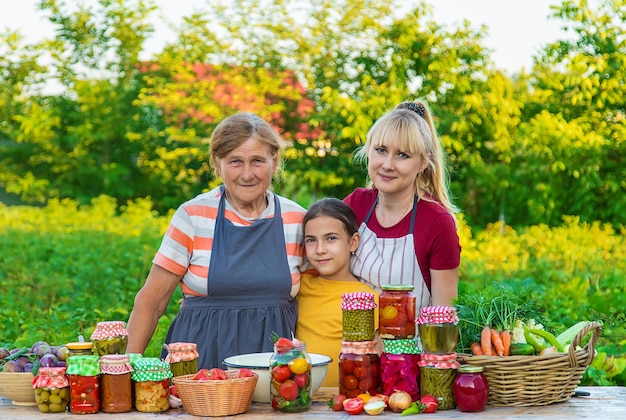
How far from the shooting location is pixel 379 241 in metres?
3.91

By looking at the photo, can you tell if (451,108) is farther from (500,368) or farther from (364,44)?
(500,368)

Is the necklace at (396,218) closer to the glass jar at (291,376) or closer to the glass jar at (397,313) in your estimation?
the glass jar at (397,313)

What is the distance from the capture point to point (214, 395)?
116 inches

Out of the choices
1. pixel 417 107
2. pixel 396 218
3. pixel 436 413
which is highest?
pixel 417 107

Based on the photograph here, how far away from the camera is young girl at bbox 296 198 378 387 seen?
381 centimetres

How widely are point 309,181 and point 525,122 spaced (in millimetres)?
2730

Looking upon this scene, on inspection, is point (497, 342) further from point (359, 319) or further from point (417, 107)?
point (417, 107)

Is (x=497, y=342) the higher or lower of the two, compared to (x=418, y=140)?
lower

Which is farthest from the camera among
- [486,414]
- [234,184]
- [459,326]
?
[234,184]

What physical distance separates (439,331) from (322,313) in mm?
931

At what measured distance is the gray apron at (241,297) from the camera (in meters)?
3.73

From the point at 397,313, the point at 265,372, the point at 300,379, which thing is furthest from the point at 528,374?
the point at 265,372

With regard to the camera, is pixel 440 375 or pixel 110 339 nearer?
pixel 440 375

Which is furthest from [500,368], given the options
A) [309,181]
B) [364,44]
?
[364,44]
